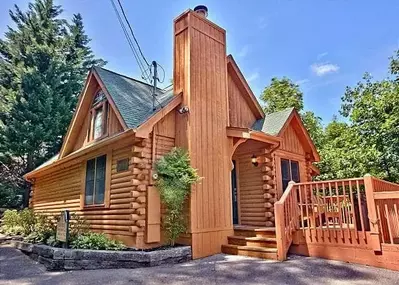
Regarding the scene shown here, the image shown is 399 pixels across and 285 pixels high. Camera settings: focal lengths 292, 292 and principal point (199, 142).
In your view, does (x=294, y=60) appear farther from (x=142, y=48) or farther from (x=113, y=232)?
(x=113, y=232)

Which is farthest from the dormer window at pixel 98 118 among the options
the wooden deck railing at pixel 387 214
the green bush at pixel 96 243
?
the wooden deck railing at pixel 387 214

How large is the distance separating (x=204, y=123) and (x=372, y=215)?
4.27 m

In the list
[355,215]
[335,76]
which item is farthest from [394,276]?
[335,76]

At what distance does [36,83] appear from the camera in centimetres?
1736

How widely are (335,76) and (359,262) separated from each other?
2374 cm

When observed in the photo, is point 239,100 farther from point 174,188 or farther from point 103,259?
point 103,259

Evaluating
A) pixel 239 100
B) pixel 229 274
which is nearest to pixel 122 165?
pixel 229 274

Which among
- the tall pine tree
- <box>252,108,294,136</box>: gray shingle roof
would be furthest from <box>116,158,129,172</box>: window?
the tall pine tree

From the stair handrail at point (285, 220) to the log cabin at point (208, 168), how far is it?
2cm

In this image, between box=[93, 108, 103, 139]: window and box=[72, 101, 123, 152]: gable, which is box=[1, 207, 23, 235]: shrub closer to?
box=[72, 101, 123, 152]: gable

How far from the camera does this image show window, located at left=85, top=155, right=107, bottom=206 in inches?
327

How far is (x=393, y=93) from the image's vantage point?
522 inches

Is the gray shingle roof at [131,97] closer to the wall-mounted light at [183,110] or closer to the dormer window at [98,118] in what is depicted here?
the wall-mounted light at [183,110]

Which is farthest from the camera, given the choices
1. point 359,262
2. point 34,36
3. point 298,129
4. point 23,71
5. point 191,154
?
point 34,36
